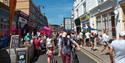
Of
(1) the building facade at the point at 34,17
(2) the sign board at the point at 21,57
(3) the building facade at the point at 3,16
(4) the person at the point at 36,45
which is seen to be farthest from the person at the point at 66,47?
(1) the building facade at the point at 34,17

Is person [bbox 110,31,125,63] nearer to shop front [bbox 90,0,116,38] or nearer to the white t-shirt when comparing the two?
the white t-shirt

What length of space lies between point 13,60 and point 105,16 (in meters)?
20.6

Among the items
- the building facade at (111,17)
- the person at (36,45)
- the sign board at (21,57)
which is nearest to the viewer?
the sign board at (21,57)

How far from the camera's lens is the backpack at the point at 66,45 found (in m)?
13.2

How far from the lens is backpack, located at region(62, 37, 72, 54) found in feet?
43.2

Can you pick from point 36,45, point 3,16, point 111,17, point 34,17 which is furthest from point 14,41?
point 34,17

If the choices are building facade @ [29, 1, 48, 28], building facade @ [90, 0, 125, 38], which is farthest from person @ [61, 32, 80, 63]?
building facade @ [29, 1, 48, 28]

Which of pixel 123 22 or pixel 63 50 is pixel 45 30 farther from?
pixel 63 50

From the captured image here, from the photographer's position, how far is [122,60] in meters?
8.37

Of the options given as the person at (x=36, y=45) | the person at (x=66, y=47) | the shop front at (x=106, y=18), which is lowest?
the person at (x=36, y=45)

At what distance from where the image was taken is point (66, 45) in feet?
43.7

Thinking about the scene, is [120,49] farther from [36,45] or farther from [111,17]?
[111,17]

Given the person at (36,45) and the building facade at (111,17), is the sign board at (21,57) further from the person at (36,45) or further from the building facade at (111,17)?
the building facade at (111,17)

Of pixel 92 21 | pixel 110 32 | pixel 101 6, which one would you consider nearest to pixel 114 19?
pixel 110 32
